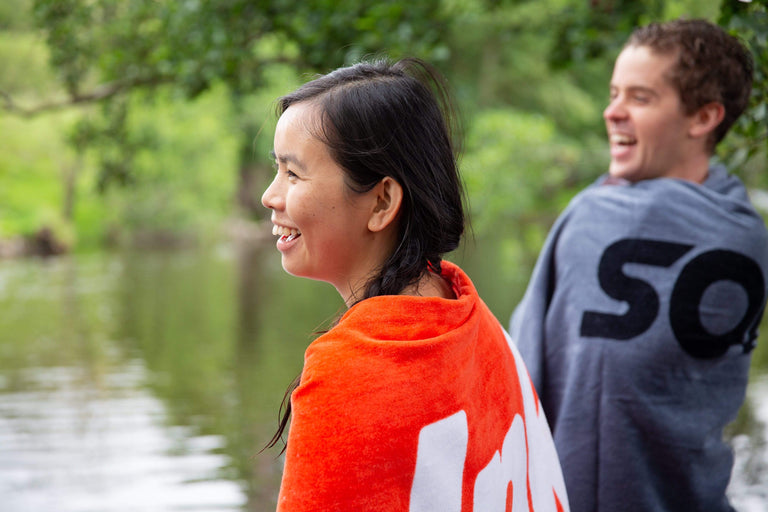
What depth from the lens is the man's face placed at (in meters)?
2.14

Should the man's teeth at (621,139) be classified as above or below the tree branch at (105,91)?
below

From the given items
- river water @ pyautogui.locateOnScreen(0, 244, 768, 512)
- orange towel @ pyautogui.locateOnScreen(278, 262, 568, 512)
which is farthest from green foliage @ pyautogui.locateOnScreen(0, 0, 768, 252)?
river water @ pyautogui.locateOnScreen(0, 244, 768, 512)

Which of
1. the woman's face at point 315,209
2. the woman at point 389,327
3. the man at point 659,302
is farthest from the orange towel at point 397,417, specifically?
the man at point 659,302

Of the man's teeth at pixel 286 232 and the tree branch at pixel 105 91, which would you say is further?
the tree branch at pixel 105 91

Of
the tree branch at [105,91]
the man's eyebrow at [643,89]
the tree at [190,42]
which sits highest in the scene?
the tree at [190,42]

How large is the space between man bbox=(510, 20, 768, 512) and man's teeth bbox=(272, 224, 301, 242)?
0.90 meters

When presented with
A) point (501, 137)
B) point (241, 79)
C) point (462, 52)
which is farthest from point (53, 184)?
point (241, 79)

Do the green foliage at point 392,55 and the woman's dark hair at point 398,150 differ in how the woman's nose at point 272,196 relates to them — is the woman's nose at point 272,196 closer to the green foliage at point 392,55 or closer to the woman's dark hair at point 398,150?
the woman's dark hair at point 398,150

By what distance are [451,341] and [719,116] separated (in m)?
1.16

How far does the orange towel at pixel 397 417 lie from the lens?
125cm

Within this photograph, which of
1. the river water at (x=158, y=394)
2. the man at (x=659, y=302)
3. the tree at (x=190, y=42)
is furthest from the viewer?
the river water at (x=158, y=394)

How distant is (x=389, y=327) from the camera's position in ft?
4.28

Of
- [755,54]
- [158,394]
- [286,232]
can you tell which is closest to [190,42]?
[158,394]

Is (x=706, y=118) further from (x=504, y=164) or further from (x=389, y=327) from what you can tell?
(x=504, y=164)
